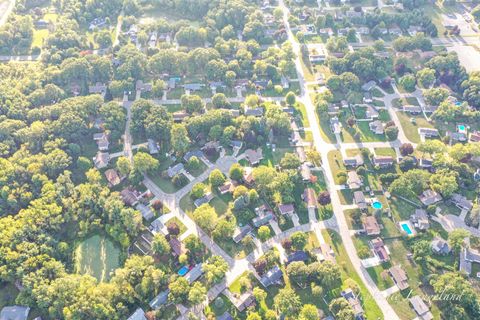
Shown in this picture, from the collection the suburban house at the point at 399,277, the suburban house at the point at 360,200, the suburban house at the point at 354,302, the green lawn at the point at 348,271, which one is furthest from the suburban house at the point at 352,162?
the suburban house at the point at 354,302

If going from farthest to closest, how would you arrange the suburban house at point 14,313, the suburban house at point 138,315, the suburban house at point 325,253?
the suburban house at point 325,253 → the suburban house at point 14,313 → the suburban house at point 138,315

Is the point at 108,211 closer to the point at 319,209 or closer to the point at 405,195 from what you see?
the point at 319,209

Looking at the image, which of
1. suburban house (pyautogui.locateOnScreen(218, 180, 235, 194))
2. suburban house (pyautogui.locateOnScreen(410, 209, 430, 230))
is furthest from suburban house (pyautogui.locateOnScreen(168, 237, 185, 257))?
suburban house (pyautogui.locateOnScreen(410, 209, 430, 230))

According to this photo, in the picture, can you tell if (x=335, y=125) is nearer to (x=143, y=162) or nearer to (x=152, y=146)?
(x=152, y=146)

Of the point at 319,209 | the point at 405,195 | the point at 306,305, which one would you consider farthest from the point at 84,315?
the point at 405,195

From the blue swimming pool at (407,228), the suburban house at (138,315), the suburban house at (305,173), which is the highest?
the suburban house at (305,173)

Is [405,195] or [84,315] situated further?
[405,195]

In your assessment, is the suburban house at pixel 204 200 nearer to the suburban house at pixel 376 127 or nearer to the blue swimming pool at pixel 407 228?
the blue swimming pool at pixel 407 228
